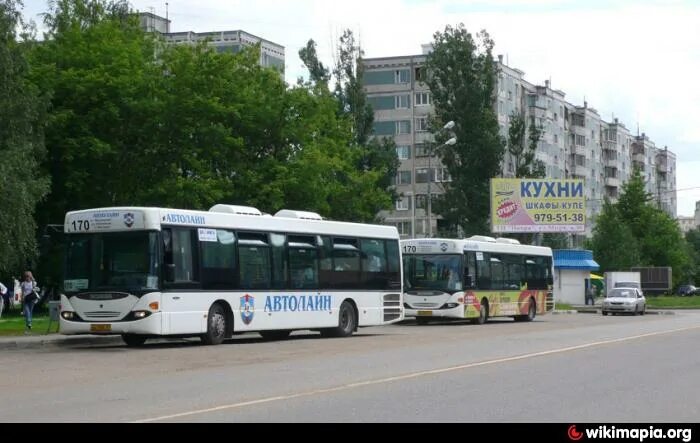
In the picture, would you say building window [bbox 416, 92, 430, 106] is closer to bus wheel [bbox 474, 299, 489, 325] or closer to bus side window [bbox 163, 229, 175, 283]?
bus wheel [bbox 474, 299, 489, 325]

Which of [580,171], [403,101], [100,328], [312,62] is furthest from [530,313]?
[580,171]

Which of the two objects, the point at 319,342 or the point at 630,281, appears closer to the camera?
the point at 319,342

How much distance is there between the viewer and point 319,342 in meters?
29.6

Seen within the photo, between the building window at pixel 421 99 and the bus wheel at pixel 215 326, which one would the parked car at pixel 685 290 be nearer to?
the building window at pixel 421 99

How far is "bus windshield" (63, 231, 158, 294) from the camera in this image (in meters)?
25.9

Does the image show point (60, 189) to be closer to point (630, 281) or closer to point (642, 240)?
point (630, 281)

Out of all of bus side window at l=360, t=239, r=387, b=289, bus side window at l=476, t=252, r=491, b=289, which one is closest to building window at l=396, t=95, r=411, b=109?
bus side window at l=476, t=252, r=491, b=289

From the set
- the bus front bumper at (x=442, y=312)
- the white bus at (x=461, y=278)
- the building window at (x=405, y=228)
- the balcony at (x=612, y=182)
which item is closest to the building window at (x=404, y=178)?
the building window at (x=405, y=228)

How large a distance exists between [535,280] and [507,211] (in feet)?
69.6

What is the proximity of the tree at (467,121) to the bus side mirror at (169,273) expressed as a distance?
5453 centimetres

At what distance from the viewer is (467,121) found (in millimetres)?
80250

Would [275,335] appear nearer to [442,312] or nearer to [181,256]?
[181,256]

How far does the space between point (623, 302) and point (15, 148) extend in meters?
33.1
